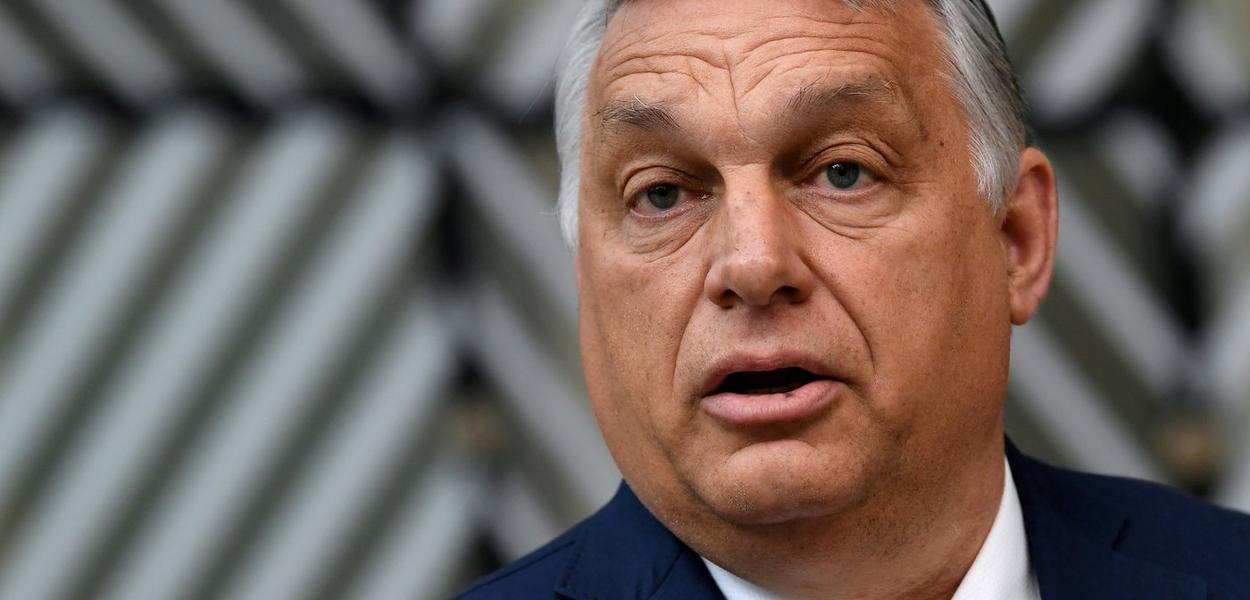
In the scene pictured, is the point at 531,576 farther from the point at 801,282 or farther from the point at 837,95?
the point at 837,95

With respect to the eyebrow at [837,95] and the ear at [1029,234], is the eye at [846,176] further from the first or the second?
the ear at [1029,234]

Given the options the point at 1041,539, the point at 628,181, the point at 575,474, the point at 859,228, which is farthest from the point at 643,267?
the point at 575,474

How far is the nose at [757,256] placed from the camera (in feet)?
4.19

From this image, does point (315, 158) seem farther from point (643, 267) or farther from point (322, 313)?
point (643, 267)

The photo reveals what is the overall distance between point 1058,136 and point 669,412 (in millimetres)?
1667

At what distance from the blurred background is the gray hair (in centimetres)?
122

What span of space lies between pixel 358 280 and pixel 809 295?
63.6 inches

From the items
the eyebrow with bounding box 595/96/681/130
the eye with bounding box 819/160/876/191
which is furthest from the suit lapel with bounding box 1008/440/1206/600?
the eyebrow with bounding box 595/96/681/130

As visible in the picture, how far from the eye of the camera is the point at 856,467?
1.32m

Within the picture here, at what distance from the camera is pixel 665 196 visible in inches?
55.5

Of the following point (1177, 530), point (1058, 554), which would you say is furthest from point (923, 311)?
point (1177, 530)

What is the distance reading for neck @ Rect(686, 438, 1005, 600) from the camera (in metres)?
1.36

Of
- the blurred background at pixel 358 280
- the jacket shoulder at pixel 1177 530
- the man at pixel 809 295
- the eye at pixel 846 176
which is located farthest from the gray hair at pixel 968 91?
the blurred background at pixel 358 280

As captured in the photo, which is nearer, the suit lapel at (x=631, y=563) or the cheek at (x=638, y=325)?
the cheek at (x=638, y=325)
